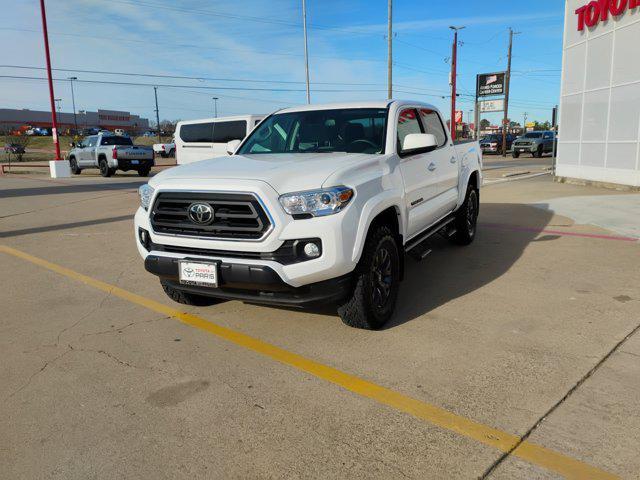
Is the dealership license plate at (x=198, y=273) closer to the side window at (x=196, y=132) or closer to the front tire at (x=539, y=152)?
the side window at (x=196, y=132)

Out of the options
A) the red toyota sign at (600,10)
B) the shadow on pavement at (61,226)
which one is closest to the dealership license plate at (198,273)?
the shadow on pavement at (61,226)

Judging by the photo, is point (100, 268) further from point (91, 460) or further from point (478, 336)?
point (478, 336)

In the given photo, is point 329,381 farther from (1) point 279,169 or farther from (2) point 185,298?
(2) point 185,298

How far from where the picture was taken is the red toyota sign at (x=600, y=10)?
13241 mm

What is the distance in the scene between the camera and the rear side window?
16.6 metres

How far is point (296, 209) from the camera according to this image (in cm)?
353

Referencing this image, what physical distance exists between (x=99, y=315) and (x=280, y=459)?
9.23 ft

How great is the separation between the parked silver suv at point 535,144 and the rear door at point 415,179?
3209cm

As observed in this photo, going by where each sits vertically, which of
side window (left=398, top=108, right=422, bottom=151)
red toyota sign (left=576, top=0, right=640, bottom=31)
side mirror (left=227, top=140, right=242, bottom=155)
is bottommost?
side mirror (left=227, top=140, right=242, bottom=155)

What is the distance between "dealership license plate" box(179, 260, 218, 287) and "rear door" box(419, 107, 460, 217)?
8.92ft

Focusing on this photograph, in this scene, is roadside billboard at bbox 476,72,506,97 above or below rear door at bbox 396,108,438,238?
above

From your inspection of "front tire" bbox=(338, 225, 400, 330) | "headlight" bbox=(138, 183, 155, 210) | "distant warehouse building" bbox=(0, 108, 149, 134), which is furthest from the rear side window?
"distant warehouse building" bbox=(0, 108, 149, 134)

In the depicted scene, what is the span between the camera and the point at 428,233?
5.55 metres

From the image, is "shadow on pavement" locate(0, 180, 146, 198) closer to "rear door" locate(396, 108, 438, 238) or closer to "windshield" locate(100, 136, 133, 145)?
"windshield" locate(100, 136, 133, 145)
